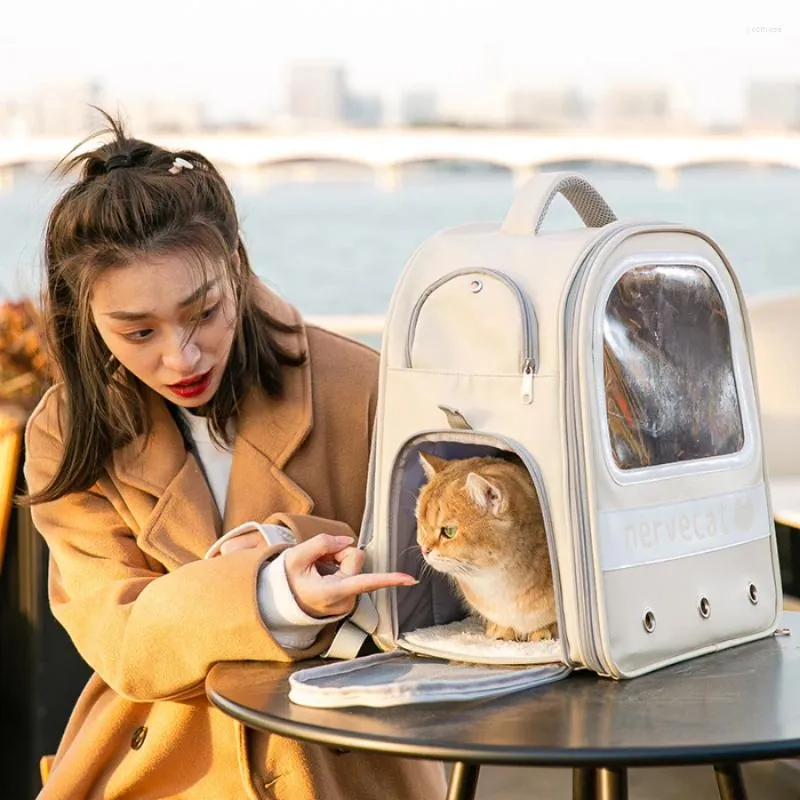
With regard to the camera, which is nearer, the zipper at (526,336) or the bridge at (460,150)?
the zipper at (526,336)

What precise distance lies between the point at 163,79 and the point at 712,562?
111 ft

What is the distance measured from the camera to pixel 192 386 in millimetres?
1319

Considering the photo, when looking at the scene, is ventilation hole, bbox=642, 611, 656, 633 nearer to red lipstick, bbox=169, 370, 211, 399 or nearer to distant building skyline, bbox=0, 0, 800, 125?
red lipstick, bbox=169, 370, 211, 399

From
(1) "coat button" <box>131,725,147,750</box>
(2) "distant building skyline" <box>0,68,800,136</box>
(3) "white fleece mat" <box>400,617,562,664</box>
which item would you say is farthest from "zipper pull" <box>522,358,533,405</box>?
(2) "distant building skyline" <box>0,68,800,136</box>

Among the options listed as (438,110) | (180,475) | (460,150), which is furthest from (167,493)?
(438,110)

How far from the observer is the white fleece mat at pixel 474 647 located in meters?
1.11

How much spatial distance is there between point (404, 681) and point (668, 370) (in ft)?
1.18

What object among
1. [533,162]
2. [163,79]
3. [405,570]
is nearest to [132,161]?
[405,570]

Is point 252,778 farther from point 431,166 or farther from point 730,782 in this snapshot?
point 431,166

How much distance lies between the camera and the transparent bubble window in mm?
1096

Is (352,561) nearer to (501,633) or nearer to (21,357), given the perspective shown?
(501,633)

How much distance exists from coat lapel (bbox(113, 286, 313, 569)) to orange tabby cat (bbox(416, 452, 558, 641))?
249 mm

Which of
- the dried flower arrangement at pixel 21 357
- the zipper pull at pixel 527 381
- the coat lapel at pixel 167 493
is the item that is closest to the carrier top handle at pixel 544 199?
the zipper pull at pixel 527 381

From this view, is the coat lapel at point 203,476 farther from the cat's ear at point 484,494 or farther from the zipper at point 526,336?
the zipper at point 526,336
